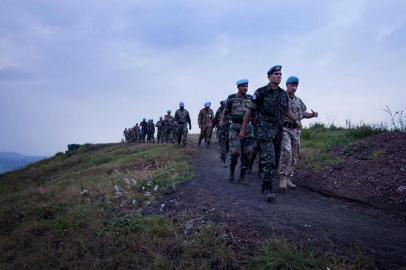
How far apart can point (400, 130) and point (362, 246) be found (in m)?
7.84

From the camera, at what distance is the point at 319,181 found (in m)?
8.77

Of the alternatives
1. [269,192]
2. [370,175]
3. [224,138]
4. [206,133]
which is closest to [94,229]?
[269,192]

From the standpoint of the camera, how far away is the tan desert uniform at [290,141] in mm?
7926

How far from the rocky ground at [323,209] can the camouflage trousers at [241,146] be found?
0.61m

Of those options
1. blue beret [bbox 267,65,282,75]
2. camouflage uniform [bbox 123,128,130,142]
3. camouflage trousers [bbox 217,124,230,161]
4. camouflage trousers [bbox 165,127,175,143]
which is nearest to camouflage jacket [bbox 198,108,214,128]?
camouflage trousers [bbox 217,124,230,161]

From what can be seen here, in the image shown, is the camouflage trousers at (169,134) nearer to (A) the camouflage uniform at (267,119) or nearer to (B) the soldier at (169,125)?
(B) the soldier at (169,125)

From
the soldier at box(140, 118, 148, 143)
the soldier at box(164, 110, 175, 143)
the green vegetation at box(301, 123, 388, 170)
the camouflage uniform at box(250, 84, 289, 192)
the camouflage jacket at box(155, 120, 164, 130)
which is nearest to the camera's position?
the camouflage uniform at box(250, 84, 289, 192)

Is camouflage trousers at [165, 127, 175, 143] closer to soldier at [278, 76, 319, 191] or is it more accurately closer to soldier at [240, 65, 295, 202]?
soldier at [278, 76, 319, 191]

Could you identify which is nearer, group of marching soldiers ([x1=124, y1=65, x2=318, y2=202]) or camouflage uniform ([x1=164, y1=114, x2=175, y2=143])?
group of marching soldiers ([x1=124, y1=65, x2=318, y2=202])

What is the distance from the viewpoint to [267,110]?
6.75m

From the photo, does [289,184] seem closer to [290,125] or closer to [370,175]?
[290,125]

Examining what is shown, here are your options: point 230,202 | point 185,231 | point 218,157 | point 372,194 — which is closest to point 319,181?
point 372,194

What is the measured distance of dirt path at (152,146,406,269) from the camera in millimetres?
4484

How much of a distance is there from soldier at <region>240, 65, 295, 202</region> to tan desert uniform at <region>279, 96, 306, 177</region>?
1.18 metres
